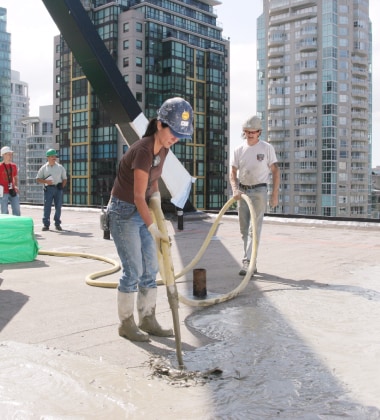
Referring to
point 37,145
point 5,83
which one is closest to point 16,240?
point 5,83

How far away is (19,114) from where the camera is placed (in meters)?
193

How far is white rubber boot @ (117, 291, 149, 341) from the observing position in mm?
3316

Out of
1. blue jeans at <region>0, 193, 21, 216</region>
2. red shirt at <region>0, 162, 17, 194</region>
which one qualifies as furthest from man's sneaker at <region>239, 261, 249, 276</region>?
red shirt at <region>0, 162, 17, 194</region>

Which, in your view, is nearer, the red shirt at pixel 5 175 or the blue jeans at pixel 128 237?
the blue jeans at pixel 128 237

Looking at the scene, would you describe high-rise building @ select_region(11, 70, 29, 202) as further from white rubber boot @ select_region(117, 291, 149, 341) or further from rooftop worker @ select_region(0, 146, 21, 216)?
white rubber boot @ select_region(117, 291, 149, 341)

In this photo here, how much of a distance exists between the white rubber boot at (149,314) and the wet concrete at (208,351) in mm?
102

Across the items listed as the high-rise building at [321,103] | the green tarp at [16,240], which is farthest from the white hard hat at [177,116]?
the high-rise building at [321,103]

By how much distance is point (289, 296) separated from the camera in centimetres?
461

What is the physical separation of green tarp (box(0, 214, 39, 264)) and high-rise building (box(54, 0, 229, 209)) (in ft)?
205

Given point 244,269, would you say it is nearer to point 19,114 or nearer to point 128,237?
point 128,237

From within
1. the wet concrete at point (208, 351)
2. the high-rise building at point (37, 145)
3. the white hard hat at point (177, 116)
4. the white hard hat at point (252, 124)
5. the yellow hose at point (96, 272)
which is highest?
the high-rise building at point (37, 145)

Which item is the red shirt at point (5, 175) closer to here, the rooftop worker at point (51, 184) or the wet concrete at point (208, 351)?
the rooftop worker at point (51, 184)

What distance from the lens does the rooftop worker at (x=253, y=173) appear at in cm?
583

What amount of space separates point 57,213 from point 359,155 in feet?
326
